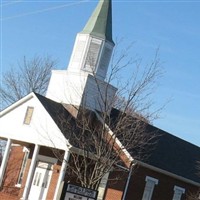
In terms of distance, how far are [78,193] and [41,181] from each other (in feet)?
51.0

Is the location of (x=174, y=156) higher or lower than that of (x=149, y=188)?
higher

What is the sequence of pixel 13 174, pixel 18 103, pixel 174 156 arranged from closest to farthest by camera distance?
1. pixel 18 103
2. pixel 13 174
3. pixel 174 156

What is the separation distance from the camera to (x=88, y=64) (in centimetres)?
2966

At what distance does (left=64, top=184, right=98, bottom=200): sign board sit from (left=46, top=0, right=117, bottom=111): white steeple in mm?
14406

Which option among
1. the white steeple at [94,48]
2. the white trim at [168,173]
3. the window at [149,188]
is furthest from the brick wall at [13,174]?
the white trim at [168,173]

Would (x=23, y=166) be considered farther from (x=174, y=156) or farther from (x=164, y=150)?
(x=174, y=156)

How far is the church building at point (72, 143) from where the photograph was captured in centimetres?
2756

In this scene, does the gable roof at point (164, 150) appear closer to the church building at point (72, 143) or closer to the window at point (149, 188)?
the church building at point (72, 143)

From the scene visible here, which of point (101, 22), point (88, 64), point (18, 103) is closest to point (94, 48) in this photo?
point (88, 64)

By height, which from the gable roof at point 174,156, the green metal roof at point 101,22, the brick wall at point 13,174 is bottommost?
the brick wall at point 13,174

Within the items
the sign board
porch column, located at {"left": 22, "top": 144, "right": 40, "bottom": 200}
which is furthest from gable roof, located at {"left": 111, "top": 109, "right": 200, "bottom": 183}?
the sign board

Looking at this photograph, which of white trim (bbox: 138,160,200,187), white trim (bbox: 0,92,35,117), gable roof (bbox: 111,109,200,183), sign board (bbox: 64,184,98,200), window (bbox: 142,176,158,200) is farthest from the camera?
window (bbox: 142,176,158,200)

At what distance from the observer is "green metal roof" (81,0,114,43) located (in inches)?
1180

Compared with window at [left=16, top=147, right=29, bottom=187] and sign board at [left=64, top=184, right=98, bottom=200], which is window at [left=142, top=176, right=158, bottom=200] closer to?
window at [left=16, top=147, right=29, bottom=187]
